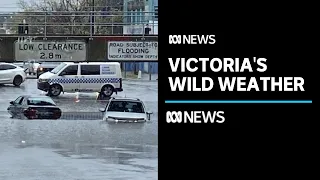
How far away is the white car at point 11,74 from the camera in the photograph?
31.5 metres

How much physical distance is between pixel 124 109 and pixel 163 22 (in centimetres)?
1938

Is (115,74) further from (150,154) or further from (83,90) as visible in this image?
(150,154)

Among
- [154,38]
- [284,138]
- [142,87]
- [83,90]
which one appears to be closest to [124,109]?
[154,38]

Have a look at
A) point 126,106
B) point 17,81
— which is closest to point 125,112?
point 126,106

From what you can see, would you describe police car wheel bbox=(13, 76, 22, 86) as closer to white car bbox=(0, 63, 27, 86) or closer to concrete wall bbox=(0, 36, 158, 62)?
white car bbox=(0, 63, 27, 86)

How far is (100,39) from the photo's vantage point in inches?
743

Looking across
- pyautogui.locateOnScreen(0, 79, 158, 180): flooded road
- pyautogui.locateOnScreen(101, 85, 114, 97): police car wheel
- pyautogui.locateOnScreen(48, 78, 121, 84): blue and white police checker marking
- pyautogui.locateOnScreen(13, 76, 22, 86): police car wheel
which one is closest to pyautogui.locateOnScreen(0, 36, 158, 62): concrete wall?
pyautogui.locateOnScreen(0, 79, 158, 180): flooded road

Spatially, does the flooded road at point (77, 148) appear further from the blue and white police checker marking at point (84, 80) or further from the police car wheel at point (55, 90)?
the blue and white police checker marking at point (84, 80)

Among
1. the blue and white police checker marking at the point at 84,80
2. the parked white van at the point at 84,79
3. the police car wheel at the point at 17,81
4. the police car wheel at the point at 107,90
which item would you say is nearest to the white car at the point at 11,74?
the police car wheel at the point at 17,81

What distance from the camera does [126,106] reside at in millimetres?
23547

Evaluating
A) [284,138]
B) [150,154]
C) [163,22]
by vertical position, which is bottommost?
[150,154]

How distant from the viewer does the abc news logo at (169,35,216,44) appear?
4.11 metres

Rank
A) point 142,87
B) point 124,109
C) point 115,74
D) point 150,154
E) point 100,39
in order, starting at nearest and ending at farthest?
point 150,154, point 100,39, point 124,109, point 115,74, point 142,87

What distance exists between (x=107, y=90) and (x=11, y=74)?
5.13m
